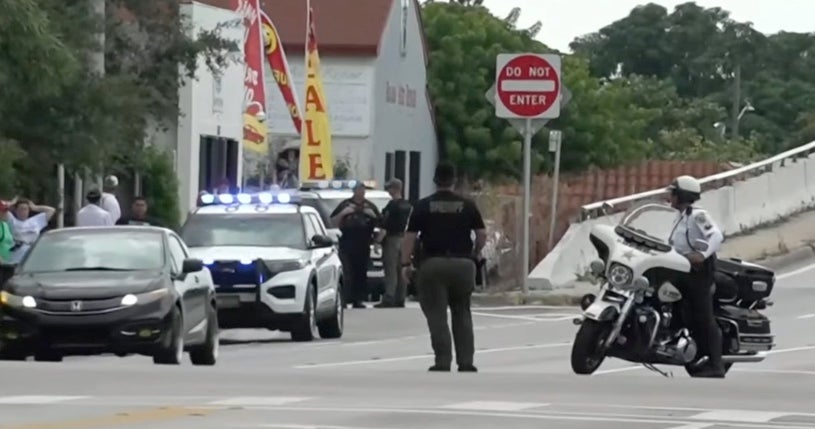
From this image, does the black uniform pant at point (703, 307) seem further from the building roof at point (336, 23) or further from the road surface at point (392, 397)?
the building roof at point (336, 23)

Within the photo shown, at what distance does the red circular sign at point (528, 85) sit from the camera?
1241 inches

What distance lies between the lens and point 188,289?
69.5 feet

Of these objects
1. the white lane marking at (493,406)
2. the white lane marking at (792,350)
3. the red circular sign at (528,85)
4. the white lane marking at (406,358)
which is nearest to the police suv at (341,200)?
the red circular sign at (528,85)

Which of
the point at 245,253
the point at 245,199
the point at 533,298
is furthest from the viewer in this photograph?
the point at 533,298

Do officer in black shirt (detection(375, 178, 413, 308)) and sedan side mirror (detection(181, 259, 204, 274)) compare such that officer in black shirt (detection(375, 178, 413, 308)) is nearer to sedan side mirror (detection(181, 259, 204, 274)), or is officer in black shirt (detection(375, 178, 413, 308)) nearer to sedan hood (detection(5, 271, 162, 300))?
sedan side mirror (detection(181, 259, 204, 274))

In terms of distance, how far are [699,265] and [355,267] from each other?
538 inches

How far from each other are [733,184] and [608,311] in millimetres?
21859

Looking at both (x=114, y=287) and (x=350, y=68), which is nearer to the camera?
(x=114, y=287)

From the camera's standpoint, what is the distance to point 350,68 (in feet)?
184

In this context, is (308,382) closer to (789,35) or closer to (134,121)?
(134,121)

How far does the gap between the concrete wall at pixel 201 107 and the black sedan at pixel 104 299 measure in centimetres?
1928

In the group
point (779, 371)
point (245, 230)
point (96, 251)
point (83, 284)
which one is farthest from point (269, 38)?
point (779, 371)

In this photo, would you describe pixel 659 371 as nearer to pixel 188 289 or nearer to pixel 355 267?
pixel 188 289

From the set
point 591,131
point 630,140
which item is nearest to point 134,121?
point 591,131
